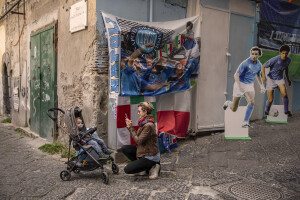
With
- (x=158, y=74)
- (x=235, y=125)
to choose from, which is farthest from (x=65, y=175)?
(x=235, y=125)

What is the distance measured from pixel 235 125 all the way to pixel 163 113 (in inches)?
62.3

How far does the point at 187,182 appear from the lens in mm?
4211

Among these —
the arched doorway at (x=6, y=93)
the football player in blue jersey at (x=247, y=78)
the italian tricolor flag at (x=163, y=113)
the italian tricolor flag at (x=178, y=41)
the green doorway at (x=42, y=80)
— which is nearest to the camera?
the italian tricolor flag at (x=163, y=113)

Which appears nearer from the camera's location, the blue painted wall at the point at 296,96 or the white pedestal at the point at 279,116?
the white pedestal at the point at 279,116

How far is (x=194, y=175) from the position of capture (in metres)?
4.52

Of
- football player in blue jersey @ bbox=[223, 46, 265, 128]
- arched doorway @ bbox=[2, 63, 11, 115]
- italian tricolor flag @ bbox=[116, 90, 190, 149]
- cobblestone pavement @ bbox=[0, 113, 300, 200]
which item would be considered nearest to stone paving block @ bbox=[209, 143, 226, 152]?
cobblestone pavement @ bbox=[0, 113, 300, 200]

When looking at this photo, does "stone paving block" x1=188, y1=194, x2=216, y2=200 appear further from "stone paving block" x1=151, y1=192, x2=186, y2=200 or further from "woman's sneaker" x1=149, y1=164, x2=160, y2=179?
"woman's sneaker" x1=149, y1=164, x2=160, y2=179

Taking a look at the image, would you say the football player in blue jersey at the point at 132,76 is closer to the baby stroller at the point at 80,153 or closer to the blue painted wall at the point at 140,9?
the blue painted wall at the point at 140,9

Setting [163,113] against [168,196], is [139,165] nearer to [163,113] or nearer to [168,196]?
[168,196]

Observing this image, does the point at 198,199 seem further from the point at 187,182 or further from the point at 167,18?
the point at 167,18

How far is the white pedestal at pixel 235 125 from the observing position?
6070mm

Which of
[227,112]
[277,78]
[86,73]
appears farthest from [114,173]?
[277,78]

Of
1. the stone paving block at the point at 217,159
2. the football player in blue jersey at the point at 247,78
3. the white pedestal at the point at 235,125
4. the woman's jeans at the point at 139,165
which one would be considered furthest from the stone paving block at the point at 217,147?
the woman's jeans at the point at 139,165

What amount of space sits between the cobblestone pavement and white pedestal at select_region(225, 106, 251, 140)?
0.50 feet
